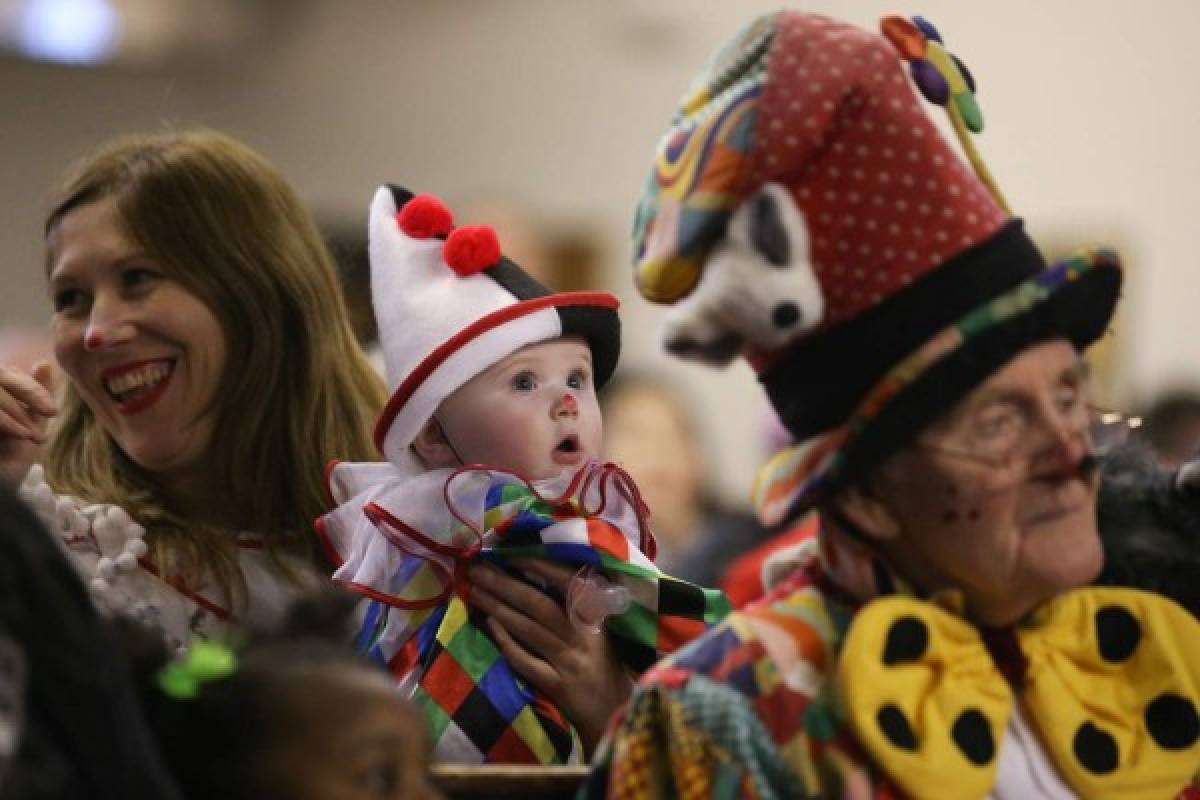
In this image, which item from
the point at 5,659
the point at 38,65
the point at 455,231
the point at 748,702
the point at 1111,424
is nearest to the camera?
the point at 5,659

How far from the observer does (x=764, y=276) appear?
4.83 feet

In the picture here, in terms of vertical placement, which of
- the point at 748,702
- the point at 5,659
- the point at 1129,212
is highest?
the point at 5,659

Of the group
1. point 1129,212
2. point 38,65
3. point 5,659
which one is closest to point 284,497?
point 5,659

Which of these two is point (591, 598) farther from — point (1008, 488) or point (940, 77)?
point (940, 77)

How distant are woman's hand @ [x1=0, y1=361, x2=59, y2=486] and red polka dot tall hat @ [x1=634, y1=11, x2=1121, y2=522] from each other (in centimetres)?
76

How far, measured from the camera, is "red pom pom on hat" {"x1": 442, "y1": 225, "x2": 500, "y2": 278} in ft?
6.40

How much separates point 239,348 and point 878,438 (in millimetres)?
900

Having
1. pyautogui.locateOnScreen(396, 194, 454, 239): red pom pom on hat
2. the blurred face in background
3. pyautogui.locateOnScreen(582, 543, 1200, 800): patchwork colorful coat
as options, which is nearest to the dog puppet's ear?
pyautogui.locateOnScreen(582, 543, 1200, 800): patchwork colorful coat

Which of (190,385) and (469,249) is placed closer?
(469,249)

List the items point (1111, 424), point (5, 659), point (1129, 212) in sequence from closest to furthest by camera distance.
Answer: point (5, 659) → point (1111, 424) → point (1129, 212)

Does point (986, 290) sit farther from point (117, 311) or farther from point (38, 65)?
point (38, 65)

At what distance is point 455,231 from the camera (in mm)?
1962

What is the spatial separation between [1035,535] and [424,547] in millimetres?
632

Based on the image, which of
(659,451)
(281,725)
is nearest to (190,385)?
(281,725)
